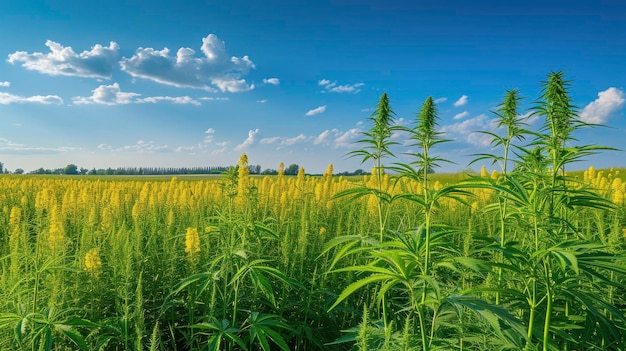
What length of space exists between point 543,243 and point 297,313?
235 centimetres

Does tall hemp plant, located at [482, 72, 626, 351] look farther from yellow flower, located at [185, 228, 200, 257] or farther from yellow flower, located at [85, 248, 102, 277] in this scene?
yellow flower, located at [85, 248, 102, 277]

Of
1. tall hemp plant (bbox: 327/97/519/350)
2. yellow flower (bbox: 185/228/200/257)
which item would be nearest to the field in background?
yellow flower (bbox: 185/228/200/257)

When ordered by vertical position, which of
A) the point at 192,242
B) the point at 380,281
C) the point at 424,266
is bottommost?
the point at 380,281

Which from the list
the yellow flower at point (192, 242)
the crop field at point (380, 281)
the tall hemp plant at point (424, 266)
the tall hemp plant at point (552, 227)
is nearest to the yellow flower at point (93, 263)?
the crop field at point (380, 281)

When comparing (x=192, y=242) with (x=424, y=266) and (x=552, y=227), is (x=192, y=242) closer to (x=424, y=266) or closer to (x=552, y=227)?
(x=424, y=266)

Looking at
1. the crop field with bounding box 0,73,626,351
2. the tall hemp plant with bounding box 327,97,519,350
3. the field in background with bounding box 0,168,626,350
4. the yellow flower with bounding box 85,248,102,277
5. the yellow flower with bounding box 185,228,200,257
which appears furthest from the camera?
the yellow flower with bounding box 185,228,200,257

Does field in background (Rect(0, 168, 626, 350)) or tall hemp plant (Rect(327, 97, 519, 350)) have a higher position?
tall hemp plant (Rect(327, 97, 519, 350))

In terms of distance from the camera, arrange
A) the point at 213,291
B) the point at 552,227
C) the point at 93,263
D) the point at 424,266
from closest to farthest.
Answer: the point at 424,266 < the point at 552,227 < the point at 213,291 < the point at 93,263

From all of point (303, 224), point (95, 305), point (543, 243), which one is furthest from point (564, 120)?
point (95, 305)

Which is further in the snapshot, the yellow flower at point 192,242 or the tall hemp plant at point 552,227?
the yellow flower at point 192,242

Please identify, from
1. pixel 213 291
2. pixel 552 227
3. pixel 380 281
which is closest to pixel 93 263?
pixel 213 291

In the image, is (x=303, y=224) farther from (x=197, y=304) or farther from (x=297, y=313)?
(x=197, y=304)

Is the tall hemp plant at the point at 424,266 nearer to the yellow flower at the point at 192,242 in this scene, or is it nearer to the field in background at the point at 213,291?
the field in background at the point at 213,291

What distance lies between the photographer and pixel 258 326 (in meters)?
2.78
